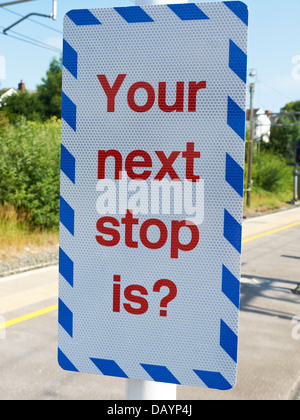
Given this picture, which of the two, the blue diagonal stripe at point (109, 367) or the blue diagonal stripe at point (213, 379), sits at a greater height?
the blue diagonal stripe at point (213, 379)

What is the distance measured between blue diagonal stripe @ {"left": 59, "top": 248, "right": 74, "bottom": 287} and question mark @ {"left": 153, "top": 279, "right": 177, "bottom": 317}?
280 millimetres

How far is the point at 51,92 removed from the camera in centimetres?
6203

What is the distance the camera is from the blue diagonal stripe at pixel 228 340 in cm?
145

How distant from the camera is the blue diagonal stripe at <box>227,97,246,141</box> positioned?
1.39m

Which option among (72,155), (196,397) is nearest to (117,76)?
(72,155)

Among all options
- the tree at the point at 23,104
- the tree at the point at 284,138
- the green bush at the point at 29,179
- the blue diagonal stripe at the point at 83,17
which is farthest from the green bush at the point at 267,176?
the blue diagonal stripe at the point at 83,17

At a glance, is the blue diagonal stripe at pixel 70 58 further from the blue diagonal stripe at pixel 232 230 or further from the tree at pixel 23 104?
the tree at pixel 23 104

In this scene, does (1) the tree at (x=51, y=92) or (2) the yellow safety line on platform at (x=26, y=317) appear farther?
(1) the tree at (x=51, y=92)

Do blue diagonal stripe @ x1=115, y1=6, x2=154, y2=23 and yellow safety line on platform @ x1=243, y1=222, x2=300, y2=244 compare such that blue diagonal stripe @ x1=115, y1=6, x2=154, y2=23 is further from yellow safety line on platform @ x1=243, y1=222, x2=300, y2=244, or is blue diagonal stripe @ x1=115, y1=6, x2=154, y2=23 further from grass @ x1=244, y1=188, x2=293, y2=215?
grass @ x1=244, y1=188, x2=293, y2=215

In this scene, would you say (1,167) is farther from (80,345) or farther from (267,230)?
(80,345)

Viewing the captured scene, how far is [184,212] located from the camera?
142cm

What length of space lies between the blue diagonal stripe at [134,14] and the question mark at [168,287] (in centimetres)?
81

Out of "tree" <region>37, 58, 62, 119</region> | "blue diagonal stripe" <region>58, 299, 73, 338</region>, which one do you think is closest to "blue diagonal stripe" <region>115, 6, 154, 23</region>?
"blue diagonal stripe" <region>58, 299, 73, 338</region>

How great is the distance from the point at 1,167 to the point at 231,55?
1259 centimetres
